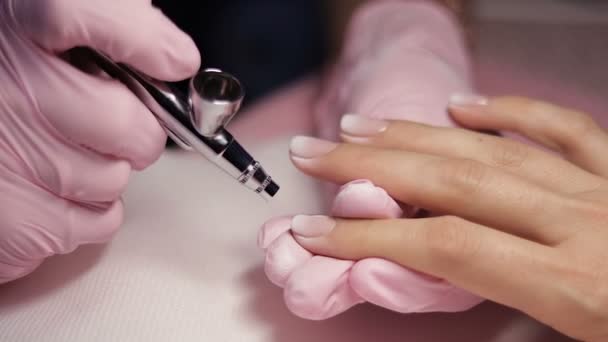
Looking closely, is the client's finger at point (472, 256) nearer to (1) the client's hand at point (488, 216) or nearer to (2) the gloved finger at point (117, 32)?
(1) the client's hand at point (488, 216)

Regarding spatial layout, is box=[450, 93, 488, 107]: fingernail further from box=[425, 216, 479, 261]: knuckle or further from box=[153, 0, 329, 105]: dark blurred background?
box=[153, 0, 329, 105]: dark blurred background

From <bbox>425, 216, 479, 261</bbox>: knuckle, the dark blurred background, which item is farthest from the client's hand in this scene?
the dark blurred background

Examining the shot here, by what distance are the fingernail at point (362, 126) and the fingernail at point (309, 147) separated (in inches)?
1.5

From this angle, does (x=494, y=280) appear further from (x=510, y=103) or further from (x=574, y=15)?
(x=574, y=15)

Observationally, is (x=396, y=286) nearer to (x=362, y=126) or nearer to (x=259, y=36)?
(x=362, y=126)

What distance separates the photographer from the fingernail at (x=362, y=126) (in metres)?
0.64

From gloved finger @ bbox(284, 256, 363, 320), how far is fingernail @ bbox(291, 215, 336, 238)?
0.08 feet

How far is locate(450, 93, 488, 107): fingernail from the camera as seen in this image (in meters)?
0.71

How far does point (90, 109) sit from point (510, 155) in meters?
0.43

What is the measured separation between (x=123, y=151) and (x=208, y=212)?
20cm

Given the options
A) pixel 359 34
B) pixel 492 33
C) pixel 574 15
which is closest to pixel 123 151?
pixel 359 34

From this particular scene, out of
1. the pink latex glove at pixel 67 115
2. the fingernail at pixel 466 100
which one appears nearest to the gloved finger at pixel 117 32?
the pink latex glove at pixel 67 115

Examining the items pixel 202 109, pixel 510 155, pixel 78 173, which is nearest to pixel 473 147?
pixel 510 155

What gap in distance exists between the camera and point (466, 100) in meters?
0.71
